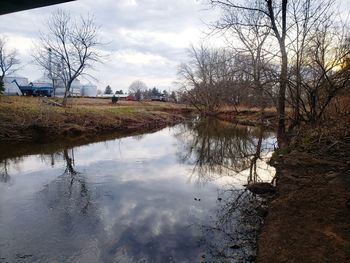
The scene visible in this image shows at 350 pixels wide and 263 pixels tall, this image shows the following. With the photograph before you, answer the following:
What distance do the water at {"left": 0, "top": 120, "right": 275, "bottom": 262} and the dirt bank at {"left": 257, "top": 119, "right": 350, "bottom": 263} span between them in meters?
0.82

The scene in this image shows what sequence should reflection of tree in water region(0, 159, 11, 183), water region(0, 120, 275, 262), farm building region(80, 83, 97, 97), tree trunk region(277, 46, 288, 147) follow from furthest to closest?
1. farm building region(80, 83, 97, 97)
2. tree trunk region(277, 46, 288, 147)
3. reflection of tree in water region(0, 159, 11, 183)
4. water region(0, 120, 275, 262)

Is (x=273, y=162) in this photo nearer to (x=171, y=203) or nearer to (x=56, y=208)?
(x=171, y=203)

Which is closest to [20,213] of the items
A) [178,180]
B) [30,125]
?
[178,180]

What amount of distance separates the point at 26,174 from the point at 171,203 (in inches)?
241

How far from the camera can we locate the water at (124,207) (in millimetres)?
5961

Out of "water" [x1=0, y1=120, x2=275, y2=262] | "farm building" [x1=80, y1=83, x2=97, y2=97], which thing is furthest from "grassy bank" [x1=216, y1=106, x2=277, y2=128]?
"farm building" [x1=80, y1=83, x2=97, y2=97]

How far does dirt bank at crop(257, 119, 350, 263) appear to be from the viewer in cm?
470

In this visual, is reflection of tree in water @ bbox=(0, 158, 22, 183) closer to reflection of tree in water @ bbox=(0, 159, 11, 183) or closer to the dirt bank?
reflection of tree in water @ bbox=(0, 159, 11, 183)

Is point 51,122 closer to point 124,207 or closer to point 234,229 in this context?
point 124,207

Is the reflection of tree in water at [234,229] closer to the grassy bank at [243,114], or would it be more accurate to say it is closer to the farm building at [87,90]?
the grassy bank at [243,114]

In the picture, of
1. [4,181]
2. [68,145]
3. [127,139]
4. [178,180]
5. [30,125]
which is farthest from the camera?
[127,139]

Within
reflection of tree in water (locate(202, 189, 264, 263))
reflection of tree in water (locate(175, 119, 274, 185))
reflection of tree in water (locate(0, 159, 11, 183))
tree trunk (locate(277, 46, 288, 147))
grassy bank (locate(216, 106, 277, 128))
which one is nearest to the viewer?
reflection of tree in water (locate(202, 189, 264, 263))

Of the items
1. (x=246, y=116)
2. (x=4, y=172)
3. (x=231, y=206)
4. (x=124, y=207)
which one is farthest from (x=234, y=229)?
(x=246, y=116)

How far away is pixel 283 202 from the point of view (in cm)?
681
